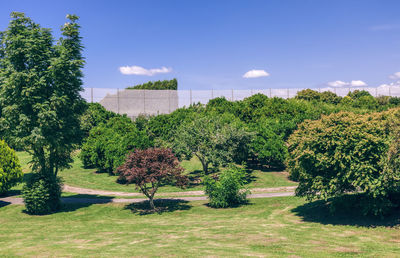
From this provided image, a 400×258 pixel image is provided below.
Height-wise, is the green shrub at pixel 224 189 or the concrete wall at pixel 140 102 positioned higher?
the concrete wall at pixel 140 102

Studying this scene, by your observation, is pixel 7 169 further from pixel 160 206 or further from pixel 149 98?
pixel 149 98

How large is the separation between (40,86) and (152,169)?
1147 centimetres

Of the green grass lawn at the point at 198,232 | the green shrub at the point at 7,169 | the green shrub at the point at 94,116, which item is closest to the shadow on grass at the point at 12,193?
the green shrub at the point at 7,169

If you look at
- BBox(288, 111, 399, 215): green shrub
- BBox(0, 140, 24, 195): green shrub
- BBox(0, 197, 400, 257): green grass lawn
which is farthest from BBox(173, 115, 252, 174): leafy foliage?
BBox(0, 140, 24, 195): green shrub

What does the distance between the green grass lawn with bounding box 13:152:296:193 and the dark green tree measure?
1069 cm

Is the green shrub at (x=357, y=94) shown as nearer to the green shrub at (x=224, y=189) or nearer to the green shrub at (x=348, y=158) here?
the green shrub at (x=224, y=189)

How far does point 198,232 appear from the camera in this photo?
18469 millimetres

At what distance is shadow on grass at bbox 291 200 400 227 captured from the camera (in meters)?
19.2

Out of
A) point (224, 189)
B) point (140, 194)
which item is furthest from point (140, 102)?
point (224, 189)

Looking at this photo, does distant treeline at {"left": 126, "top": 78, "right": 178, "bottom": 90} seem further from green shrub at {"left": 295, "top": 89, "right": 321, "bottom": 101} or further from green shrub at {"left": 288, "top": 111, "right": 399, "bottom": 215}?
green shrub at {"left": 288, "top": 111, "right": 399, "bottom": 215}

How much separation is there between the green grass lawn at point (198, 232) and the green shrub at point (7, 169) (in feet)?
14.3

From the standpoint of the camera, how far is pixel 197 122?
38625 millimetres

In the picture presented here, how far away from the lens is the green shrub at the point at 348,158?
60.4 ft

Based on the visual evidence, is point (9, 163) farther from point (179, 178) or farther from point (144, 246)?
point (144, 246)
